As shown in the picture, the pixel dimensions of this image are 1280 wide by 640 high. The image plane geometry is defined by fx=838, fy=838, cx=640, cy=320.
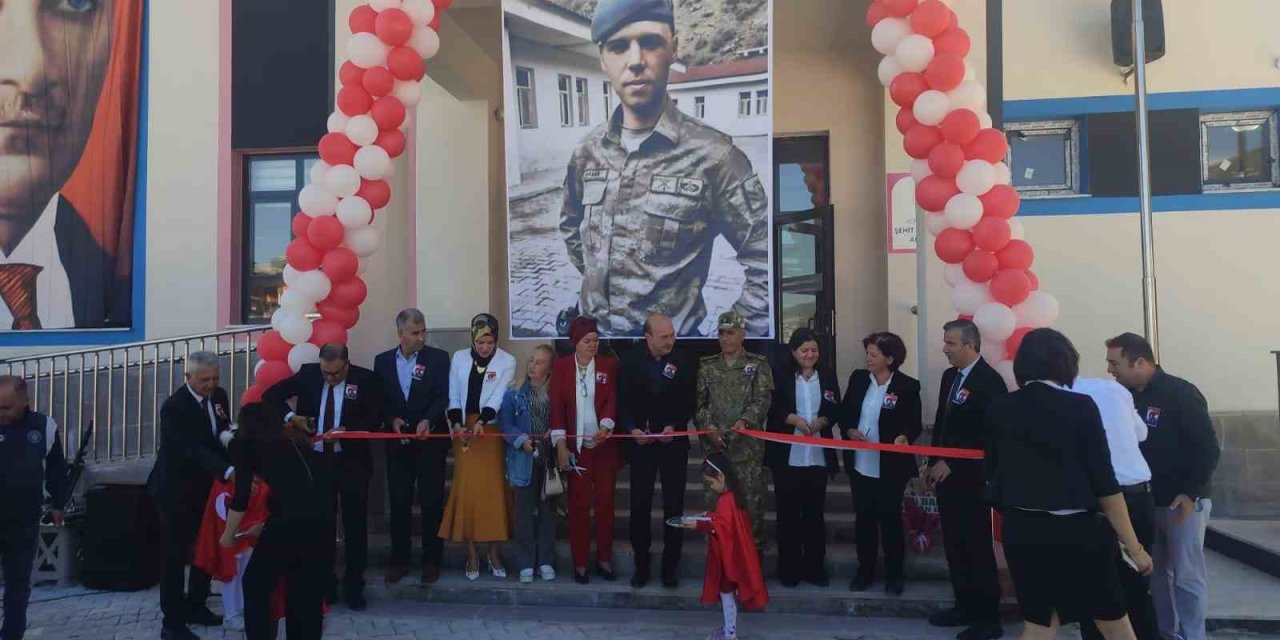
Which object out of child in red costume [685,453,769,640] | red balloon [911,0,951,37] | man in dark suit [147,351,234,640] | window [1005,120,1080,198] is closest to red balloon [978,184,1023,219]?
red balloon [911,0,951,37]

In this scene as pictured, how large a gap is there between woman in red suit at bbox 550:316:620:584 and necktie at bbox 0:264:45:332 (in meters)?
7.59

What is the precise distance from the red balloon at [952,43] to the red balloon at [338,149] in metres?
4.05

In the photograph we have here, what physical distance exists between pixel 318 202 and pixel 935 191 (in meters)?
4.21

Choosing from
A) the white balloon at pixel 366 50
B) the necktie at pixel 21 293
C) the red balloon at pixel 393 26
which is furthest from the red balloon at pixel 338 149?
the necktie at pixel 21 293

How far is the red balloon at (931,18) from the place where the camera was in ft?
17.7

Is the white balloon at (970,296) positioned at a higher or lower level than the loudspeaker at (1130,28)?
lower

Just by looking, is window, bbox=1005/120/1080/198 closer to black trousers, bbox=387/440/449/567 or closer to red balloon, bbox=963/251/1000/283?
red balloon, bbox=963/251/1000/283

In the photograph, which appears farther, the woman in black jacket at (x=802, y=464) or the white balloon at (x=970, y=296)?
the woman in black jacket at (x=802, y=464)

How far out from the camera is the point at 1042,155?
783 centimetres

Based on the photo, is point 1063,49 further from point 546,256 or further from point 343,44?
point 343,44

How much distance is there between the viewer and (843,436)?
18.4ft

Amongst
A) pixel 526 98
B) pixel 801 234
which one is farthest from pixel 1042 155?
pixel 526 98

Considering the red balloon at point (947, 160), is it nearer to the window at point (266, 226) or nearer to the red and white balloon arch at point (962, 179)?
the red and white balloon arch at point (962, 179)

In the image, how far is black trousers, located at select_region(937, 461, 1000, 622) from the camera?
4.91m
